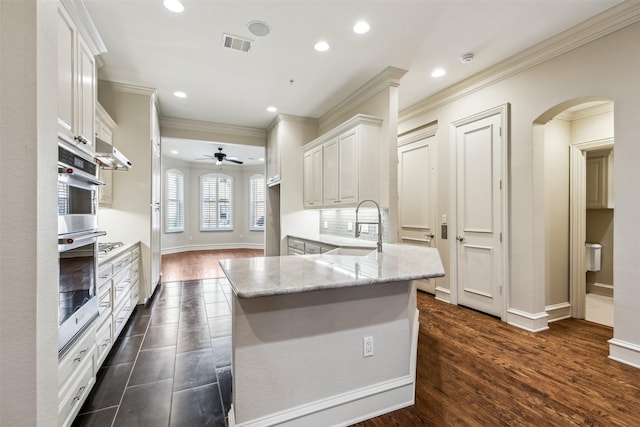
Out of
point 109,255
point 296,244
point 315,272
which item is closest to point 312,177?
point 296,244

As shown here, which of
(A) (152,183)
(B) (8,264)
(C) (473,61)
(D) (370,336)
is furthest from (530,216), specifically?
(A) (152,183)

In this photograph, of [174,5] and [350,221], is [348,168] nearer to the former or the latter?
[350,221]

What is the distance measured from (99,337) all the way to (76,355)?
511 millimetres

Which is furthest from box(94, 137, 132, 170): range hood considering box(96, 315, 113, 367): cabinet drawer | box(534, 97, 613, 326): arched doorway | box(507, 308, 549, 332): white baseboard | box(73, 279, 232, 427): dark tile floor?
box(534, 97, 613, 326): arched doorway

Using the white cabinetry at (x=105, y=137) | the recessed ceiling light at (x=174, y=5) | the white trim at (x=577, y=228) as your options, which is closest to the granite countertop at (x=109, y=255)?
the white cabinetry at (x=105, y=137)

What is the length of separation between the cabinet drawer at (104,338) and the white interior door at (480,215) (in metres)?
3.89

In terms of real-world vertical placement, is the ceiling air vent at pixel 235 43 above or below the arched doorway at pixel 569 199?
above

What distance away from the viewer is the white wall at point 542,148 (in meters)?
2.33

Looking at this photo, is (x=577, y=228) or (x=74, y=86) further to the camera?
(x=577, y=228)

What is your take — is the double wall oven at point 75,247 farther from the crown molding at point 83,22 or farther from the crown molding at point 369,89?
the crown molding at point 369,89

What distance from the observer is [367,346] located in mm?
1715

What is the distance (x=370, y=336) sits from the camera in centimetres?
173

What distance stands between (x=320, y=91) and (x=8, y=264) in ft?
12.7

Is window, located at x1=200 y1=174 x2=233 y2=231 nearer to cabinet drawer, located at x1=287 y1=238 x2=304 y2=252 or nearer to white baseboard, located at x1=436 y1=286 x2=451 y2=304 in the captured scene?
cabinet drawer, located at x1=287 y1=238 x2=304 y2=252
